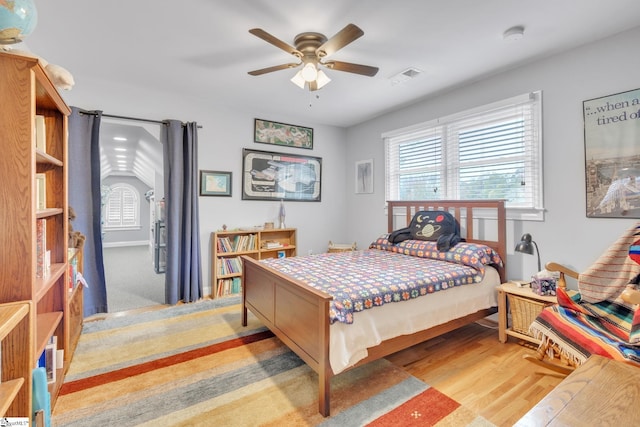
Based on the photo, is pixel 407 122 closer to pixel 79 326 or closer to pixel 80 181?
pixel 80 181

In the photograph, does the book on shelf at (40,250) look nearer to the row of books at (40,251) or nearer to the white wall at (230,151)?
the row of books at (40,251)

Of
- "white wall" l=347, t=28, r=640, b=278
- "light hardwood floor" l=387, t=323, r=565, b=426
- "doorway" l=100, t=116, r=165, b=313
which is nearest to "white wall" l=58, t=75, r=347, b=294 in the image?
"doorway" l=100, t=116, r=165, b=313

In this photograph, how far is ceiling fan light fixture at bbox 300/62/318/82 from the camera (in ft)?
7.21

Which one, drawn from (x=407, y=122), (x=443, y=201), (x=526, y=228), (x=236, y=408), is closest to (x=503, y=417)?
(x=236, y=408)

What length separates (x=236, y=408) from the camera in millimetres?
1753

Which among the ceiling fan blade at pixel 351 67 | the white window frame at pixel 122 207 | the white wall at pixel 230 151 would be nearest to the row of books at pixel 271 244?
the white wall at pixel 230 151

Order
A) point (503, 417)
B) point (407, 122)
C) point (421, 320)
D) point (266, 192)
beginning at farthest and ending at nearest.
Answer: point (266, 192) < point (407, 122) < point (421, 320) < point (503, 417)

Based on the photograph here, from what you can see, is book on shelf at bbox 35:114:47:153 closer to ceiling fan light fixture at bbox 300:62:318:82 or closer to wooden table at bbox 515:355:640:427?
ceiling fan light fixture at bbox 300:62:318:82

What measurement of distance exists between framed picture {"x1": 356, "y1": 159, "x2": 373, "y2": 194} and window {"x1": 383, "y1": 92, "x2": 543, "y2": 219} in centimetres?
42

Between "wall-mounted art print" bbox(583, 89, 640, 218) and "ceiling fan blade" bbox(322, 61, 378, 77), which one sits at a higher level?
"ceiling fan blade" bbox(322, 61, 378, 77)

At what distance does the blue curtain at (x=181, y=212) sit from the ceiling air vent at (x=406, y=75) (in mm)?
2421

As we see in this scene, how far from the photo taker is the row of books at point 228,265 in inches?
152

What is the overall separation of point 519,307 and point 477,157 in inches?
62.9

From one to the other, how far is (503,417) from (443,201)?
2.21m
